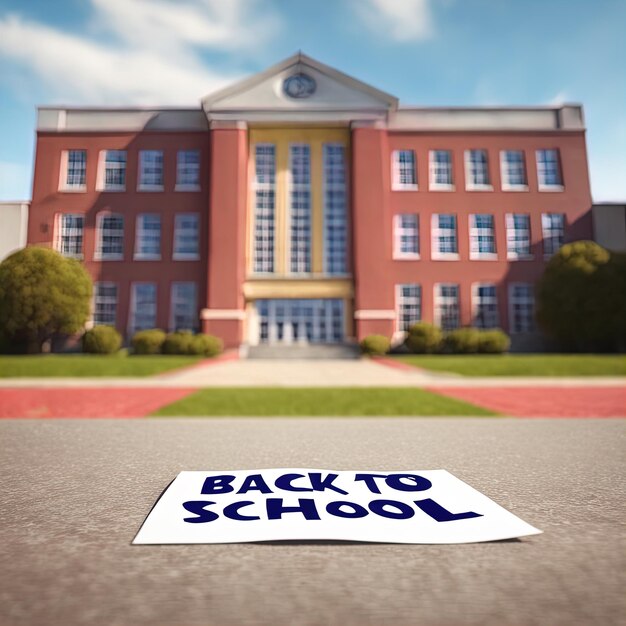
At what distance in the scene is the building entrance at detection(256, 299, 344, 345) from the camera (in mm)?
28812

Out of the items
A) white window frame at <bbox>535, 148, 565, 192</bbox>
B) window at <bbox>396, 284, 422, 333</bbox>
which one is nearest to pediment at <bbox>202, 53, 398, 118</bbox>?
white window frame at <bbox>535, 148, 565, 192</bbox>

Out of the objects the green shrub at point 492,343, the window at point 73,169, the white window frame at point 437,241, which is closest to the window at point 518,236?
the white window frame at point 437,241

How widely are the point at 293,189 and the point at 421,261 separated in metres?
9.40

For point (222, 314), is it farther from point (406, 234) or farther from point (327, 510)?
point (327, 510)

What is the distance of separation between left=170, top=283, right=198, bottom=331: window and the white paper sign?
85.9 feet

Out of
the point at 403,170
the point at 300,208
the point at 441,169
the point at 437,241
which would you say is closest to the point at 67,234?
the point at 300,208

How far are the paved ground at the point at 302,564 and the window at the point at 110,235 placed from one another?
27655mm

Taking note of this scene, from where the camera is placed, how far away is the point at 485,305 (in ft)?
95.5

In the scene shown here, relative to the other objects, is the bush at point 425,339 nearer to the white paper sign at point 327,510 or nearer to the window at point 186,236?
the window at point 186,236

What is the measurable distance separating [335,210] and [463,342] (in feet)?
38.1

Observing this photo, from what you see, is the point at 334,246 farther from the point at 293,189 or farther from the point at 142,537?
the point at 142,537

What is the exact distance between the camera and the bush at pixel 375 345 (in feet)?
81.1

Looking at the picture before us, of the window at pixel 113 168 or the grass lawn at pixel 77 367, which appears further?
the window at pixel 113 168

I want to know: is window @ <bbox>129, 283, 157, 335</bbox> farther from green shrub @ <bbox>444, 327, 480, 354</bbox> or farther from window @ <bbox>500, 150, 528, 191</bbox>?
window @ <bbox>500, 150, 528, 191</bbox>
